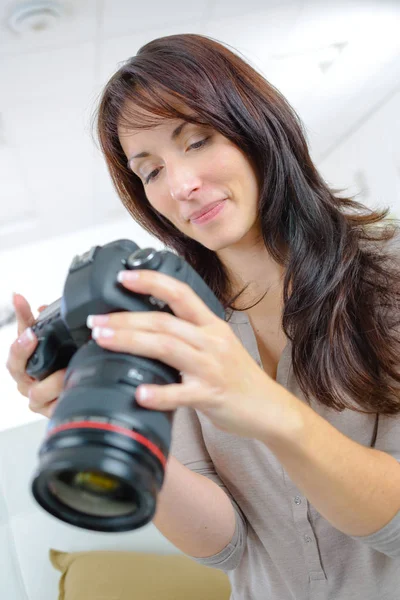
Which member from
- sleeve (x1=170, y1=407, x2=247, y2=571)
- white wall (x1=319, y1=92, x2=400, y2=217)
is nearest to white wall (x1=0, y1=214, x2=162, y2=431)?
white wall (x1=319, y1=92, x2=400, y2=217)

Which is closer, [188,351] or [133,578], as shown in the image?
[188,351]

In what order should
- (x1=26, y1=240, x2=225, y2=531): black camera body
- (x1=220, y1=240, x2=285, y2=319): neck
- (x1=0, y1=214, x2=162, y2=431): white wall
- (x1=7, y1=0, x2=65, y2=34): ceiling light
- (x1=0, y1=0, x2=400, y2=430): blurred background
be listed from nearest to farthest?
(x1=26, y1=240, x2=225, y2=531): black camera body
(x1=220, y1=240, x2=285, y2=319): neck
(x1=7, y1=0, x2=65, y2=34): ceiling light
(x1=0, y1=0, x2=400, y2=430): blurred background
(x1=0, y1=214, x2=162, y2=431): white wall

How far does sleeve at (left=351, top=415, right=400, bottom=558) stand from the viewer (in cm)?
65

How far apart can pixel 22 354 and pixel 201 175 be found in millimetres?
361

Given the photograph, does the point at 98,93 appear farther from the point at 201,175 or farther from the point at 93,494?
the point at 93,494

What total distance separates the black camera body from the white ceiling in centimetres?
212

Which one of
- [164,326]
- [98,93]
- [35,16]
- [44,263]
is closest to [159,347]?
[164,326]

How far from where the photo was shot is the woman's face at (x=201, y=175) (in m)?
0.85

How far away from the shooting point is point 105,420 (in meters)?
0.45

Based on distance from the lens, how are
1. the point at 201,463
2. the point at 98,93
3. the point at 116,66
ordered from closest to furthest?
the point at 201,463
the point at 98,93
the point at 116,66

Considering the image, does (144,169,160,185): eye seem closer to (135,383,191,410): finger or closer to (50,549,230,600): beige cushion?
(135,383,191,410): finger

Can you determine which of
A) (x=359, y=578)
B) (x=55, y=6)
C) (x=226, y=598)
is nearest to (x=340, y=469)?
(x=359, y=578)

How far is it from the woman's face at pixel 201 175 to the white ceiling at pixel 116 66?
5.82 feet

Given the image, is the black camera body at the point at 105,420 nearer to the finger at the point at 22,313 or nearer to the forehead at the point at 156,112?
the finger at the point at 22,313
